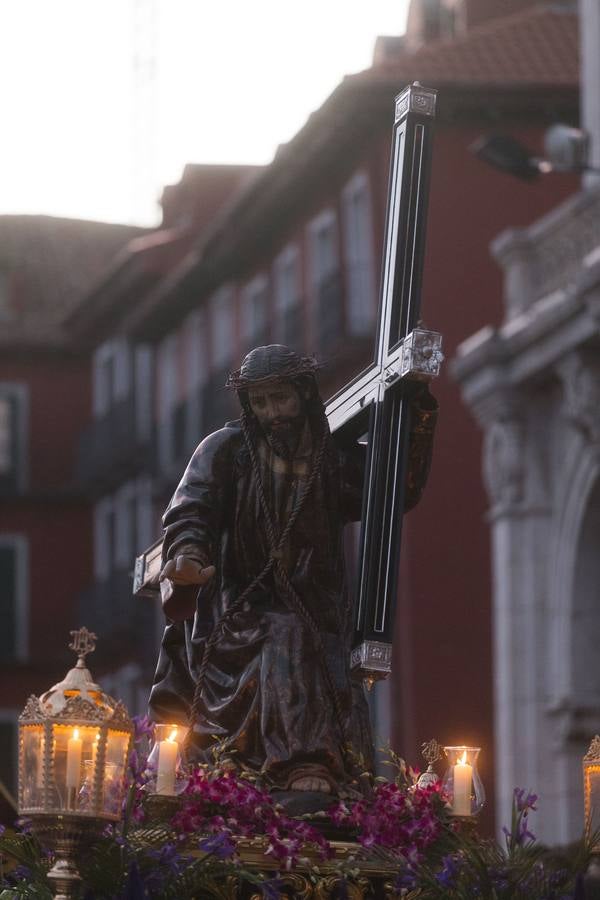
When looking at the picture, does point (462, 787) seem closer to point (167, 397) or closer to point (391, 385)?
point (391, 385)

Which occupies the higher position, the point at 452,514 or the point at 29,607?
the point at 29,607

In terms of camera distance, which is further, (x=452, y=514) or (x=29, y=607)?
(x=29, y=607)

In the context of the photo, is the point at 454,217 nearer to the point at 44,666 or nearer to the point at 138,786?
the point at 44,666

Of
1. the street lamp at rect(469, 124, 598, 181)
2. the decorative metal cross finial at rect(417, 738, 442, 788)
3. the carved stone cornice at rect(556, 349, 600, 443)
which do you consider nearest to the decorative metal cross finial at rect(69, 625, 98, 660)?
the decorative metal cross finial at rect(417, 738, 442, 788)

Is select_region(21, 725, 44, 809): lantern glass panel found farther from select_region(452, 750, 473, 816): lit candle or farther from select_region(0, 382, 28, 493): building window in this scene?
select_region(0, 382, 28, 493): building window

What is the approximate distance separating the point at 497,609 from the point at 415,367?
19019mm

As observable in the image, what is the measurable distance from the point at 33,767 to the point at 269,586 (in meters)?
1.61

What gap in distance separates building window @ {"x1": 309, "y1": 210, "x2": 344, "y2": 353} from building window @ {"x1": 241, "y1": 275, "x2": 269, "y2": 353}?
2396 mm

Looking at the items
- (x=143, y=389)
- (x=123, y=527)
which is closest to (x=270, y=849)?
(x=143, y=389)

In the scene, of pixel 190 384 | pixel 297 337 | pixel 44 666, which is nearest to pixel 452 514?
pixel 297 337

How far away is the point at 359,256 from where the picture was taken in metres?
37.3

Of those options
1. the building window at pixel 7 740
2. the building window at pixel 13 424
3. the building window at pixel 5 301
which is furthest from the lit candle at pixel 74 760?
the building window at pixel 5 301

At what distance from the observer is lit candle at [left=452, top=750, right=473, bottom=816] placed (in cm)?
938

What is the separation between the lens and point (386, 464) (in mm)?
10008
